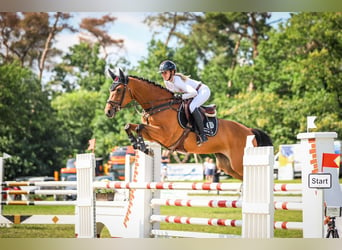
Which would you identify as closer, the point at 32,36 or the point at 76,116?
the point at 76,116

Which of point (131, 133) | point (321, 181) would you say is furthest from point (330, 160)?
point (131, 133)

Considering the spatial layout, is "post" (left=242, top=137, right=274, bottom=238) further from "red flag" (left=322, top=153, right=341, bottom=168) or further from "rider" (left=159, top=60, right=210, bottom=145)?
"rider" (left=159, top=60, right=210, bottom=145)

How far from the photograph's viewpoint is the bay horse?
6086mm

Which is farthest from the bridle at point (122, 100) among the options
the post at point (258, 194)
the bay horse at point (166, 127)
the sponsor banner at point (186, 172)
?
the sponsor banner at point (186, 172)

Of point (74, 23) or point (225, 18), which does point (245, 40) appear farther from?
point (74, 23)

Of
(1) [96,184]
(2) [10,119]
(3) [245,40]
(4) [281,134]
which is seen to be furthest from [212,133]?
(3) [245,40]

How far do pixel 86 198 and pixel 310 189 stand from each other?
86.6 inches

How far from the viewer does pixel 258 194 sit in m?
4.48

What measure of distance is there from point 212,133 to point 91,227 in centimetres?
150

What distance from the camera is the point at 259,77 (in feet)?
70.1

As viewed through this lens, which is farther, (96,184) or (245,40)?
(245,40)

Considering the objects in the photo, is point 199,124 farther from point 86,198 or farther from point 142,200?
point 86,198

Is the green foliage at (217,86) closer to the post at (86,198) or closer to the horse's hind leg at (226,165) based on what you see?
the horse's hind leg at (226,165)

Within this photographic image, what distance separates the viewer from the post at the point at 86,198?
19.2 ft
